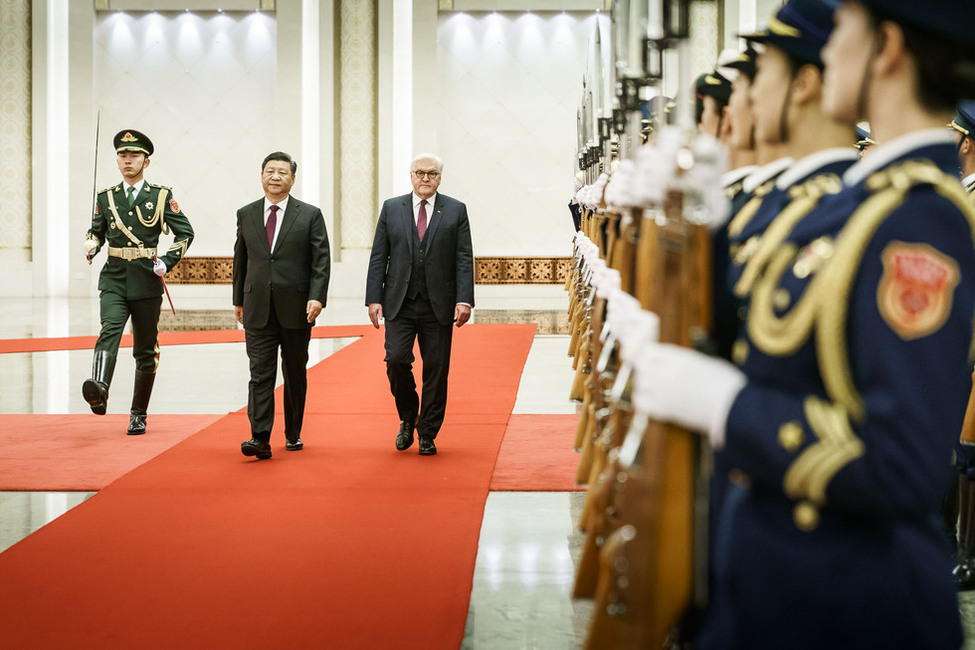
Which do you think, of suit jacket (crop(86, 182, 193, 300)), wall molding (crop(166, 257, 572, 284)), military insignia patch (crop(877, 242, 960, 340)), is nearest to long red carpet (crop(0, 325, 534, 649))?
suit jacket (crop(86, 182, 193, 300))

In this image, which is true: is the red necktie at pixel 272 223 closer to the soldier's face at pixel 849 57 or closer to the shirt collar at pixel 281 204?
the shirt collar at pixel 281 204

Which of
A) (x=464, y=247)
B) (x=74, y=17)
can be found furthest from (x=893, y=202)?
(x=74, y=17)

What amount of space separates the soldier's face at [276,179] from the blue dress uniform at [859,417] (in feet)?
12.8

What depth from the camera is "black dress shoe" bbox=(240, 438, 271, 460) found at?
15.0 ft

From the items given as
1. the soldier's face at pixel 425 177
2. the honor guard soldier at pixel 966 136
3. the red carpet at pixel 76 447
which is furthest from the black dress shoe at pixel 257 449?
the honor guard soldier at pixel 966 136

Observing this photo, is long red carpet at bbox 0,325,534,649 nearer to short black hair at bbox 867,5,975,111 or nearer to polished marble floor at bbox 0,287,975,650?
polished marble floor at bbox 0,287,975,650

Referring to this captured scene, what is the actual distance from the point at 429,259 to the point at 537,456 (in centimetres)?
105

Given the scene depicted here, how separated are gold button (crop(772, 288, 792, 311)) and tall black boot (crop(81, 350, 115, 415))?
4632 millimetres

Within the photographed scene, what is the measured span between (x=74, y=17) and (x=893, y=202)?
1626 cm

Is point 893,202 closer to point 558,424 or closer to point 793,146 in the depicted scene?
point 793,146

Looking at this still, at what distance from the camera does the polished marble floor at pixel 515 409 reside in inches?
105

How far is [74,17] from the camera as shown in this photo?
1533 centimetres

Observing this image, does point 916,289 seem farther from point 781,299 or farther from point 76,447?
point 76,447

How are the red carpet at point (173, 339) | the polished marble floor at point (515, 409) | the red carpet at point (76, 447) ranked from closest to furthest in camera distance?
the polished marble floor at point (515, 409), the red carpet at point (76, 447), the red carpet at point (173, 339)
